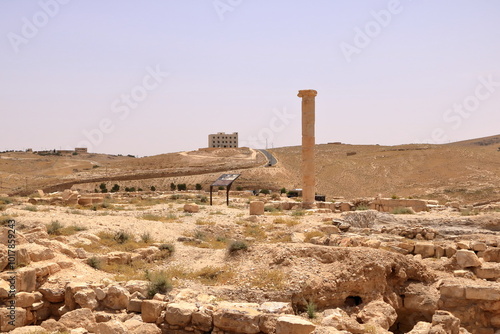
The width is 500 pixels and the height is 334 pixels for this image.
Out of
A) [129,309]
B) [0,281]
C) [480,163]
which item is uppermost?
[480,163]

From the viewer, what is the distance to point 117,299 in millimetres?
7188

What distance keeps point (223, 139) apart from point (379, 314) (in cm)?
9459

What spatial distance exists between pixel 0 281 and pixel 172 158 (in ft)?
180

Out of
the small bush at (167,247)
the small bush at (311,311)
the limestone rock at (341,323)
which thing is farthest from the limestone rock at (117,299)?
the small bush at (167,247)

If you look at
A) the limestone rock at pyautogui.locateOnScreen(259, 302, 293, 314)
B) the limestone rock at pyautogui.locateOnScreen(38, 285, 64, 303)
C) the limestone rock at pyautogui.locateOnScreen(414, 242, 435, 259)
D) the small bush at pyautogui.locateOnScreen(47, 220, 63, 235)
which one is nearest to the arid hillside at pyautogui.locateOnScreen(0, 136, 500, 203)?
the limestone rock at pyautogui.locateOnScreen(414, 242, 435, 259)

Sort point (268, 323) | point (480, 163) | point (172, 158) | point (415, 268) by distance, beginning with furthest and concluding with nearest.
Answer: point (172, 158) < point (480, 163) < point (415, 268) < point (268, 323)

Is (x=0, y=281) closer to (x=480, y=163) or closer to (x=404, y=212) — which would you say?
(x=404, y=212)

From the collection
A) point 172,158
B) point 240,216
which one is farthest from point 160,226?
point 172,158

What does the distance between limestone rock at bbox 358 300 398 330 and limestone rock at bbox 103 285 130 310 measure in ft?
13.4

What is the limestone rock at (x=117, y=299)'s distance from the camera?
7.17 meters

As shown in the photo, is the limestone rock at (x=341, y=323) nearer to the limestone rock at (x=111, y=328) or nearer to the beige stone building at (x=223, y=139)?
the limestone rock at (x=111, y=328)

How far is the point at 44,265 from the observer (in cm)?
797

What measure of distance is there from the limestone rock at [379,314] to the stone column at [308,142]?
15253 millimetres

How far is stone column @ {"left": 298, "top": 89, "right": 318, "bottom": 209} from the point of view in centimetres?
2309
